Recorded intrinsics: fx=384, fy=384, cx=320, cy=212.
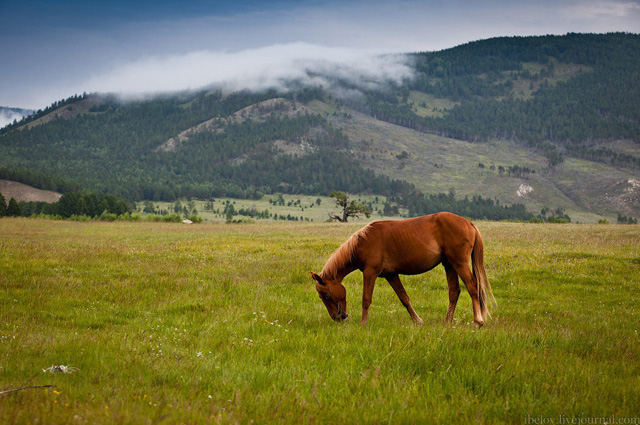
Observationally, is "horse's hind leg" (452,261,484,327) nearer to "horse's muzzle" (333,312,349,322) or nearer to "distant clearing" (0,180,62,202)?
"horse's muzzle" (333,312,349,322)

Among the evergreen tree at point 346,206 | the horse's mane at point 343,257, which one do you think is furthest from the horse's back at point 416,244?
the evergreen tree at point 346,206

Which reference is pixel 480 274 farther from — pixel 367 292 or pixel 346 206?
pixel 346 206

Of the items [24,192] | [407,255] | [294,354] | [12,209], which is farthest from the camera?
[24,192]

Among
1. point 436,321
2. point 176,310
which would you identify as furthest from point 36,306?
point 436,321

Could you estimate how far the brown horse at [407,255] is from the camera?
815cm

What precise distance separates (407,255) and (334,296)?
5.84ft

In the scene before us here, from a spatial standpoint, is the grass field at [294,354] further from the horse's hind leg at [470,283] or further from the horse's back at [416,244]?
the horse's back at [416,244]

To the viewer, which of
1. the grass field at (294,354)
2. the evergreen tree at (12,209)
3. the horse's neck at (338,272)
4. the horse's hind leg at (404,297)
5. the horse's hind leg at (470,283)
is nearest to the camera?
the grass field at (294,354)

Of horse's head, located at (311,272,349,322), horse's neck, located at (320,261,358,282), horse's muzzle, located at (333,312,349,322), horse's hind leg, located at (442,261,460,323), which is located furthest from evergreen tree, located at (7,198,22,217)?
horse's hind leg, located at (442,261,460,323)

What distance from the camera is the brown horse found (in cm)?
815

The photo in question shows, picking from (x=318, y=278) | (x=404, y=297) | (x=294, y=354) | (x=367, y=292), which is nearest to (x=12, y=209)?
(x=318, y=278)

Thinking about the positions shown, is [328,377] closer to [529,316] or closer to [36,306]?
[529,316]

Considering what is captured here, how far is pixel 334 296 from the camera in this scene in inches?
324

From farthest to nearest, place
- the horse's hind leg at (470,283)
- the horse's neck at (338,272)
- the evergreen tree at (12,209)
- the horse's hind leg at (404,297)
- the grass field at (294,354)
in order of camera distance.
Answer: the evergreen tree at (12,209)
the horse's neck at (338,272)
the horse's hind leg at (404,297)
the horse's hind leg at (470,283)
the grass field at (294,354)
